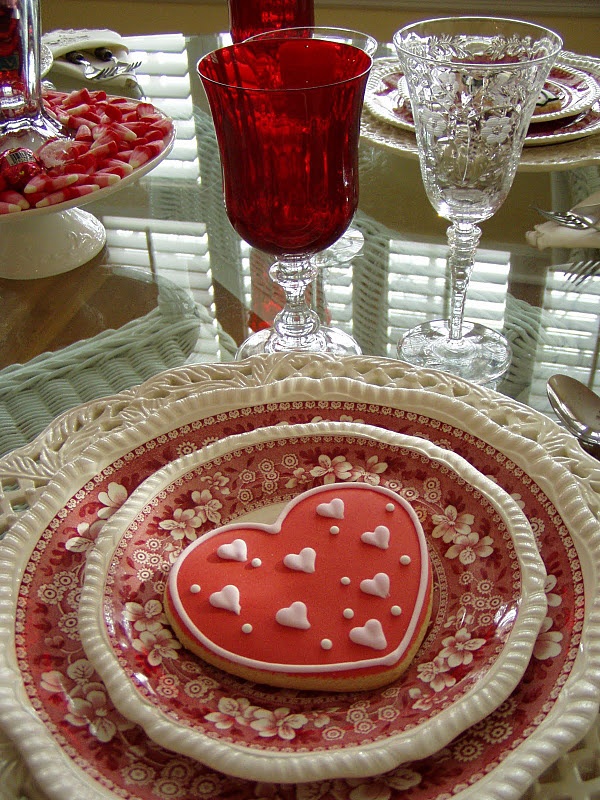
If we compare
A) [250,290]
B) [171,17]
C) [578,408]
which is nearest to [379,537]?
[578,408]

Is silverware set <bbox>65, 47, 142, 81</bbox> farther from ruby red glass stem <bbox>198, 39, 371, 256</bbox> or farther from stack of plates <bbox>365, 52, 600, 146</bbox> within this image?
ruby red glass stem <bbox>198, 39, 371, 256</bbox>

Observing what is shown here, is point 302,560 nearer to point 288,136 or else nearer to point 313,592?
point 313,592

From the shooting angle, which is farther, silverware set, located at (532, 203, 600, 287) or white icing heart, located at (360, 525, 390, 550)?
silverware set, located at (532, 203, 600, 287)

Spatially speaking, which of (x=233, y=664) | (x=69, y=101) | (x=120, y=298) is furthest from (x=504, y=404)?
(x=69, y=101)

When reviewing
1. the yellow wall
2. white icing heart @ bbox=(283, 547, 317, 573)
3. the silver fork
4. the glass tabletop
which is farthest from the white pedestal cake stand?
the yellow wall

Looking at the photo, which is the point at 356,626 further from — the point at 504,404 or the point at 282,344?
the point at 282,344

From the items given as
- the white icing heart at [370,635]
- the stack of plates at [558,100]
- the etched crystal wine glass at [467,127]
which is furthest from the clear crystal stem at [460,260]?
the white icing heart at [370,635]
